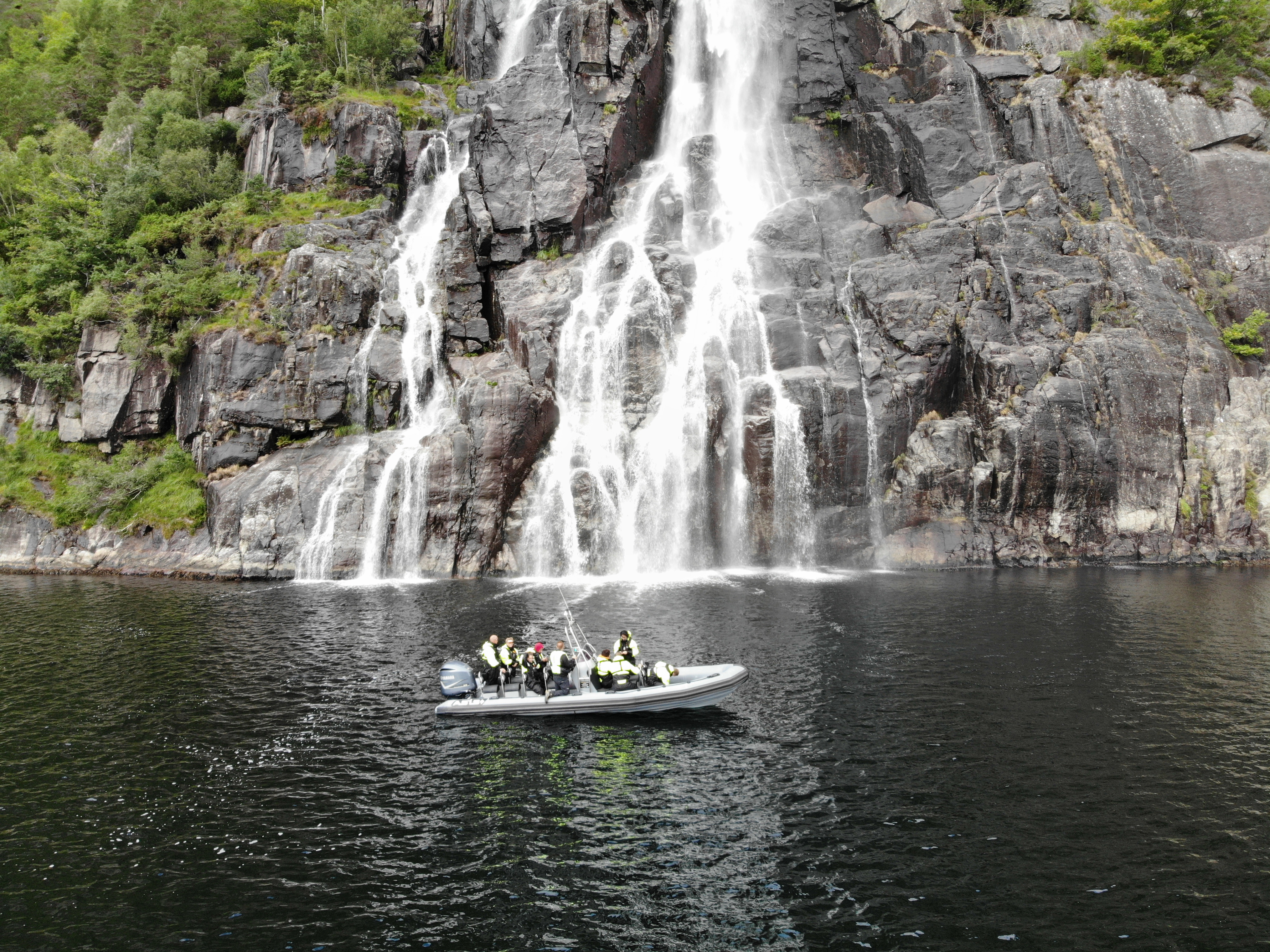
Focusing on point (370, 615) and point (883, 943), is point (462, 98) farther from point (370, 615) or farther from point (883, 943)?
point (883, 943)

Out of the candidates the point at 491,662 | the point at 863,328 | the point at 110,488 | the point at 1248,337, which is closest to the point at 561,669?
the point at 491,662

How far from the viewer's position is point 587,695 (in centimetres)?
1859

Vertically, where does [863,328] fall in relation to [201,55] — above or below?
below

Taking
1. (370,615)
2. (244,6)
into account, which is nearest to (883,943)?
(370,615)

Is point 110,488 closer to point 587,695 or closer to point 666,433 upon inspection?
point 666,433

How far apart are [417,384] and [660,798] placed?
3474cm

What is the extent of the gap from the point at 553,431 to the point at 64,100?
5852cm

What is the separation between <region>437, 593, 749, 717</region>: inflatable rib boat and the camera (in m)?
18.1

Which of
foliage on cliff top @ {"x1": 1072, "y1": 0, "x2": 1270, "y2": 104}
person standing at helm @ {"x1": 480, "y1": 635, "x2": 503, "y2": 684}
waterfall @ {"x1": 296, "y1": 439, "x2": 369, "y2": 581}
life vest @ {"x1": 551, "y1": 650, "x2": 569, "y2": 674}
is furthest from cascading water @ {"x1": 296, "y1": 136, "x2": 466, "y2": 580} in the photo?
foliage on cliff top @ {"x1": 1072, "y1": 0, "x2": 1270, "y2": 104}

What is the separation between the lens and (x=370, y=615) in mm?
28688

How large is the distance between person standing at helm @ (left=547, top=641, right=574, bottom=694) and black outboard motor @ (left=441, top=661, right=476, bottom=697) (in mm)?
2003

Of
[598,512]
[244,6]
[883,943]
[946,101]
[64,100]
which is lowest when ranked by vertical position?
[883,943]

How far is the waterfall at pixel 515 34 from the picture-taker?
60531 millimetres

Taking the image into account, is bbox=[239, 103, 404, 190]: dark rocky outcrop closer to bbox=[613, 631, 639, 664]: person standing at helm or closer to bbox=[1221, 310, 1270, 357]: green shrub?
bbox=[613, 631, 639, 664]: person standing at helm
